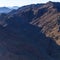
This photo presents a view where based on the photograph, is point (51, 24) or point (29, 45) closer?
point (29, 45)

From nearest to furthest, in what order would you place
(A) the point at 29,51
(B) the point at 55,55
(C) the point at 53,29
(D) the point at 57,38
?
(A) the point at 29,51, (B) the point at 55,55, (D) the point at 57,38, (C) the point at 53,29

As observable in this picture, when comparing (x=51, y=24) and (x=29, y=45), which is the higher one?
(x=29, y=45)

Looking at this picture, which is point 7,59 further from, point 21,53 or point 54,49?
point 54,49

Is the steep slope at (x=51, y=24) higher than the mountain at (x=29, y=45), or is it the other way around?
the mountain at (x=29, y=45)

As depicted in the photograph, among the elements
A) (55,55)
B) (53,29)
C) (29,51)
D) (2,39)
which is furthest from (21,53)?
(53,29)

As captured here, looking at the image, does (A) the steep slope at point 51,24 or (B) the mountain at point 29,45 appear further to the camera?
(A) the steep slope at point 51,24

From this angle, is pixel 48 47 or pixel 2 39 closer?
pixel 2 39

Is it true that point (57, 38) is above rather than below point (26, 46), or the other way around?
below

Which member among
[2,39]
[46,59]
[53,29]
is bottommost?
[53,29]

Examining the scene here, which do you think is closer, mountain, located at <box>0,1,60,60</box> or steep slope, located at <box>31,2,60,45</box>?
mountain, located at <box>0,1,60,60</box>

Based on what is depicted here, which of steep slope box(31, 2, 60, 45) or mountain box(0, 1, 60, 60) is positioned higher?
mountain box(0, 1, 60, 60)

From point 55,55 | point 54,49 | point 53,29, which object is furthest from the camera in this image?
point 53,29
